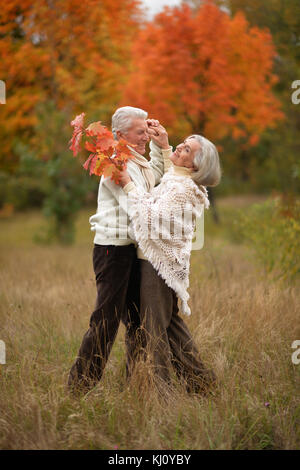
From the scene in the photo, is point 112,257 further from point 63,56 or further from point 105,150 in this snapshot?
point 63,56

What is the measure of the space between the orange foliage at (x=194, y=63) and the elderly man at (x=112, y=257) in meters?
7.44

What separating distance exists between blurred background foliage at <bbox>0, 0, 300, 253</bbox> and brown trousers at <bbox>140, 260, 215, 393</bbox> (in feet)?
21.7

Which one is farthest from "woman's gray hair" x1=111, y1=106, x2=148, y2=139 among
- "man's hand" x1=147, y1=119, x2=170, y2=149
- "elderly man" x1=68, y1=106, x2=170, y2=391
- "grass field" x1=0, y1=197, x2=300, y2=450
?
"grass field" x1=0, y1=197, x2=300, y2=450

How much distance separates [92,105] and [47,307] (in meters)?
7.73

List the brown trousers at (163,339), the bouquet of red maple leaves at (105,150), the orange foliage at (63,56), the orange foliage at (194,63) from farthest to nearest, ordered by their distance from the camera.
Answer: the orange foliage at (194,63) → the orange foliage at (63,56) → the brown trousers at (163,339) → the bouquet of red maple leaves at (105,150)

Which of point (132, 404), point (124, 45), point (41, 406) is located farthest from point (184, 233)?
point (124, 45)

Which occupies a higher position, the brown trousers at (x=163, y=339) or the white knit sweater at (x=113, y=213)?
the white knit sweater at (x=113, y=213)

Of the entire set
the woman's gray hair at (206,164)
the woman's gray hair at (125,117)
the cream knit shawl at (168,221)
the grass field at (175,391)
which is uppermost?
the woman's gray hair at (125,117)

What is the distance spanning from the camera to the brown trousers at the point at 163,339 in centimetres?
293

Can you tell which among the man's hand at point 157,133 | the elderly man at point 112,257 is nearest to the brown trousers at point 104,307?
the elderly man at point 112,257

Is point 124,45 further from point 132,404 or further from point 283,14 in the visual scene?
point 132,404

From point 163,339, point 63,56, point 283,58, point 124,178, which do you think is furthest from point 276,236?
point 283,58

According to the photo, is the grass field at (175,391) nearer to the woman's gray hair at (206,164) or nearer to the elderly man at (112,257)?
the elderly man at (112,257)

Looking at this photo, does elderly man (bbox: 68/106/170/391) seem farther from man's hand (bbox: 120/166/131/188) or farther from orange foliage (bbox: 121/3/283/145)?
orange foliage (bbox: 121/3/283/145)
